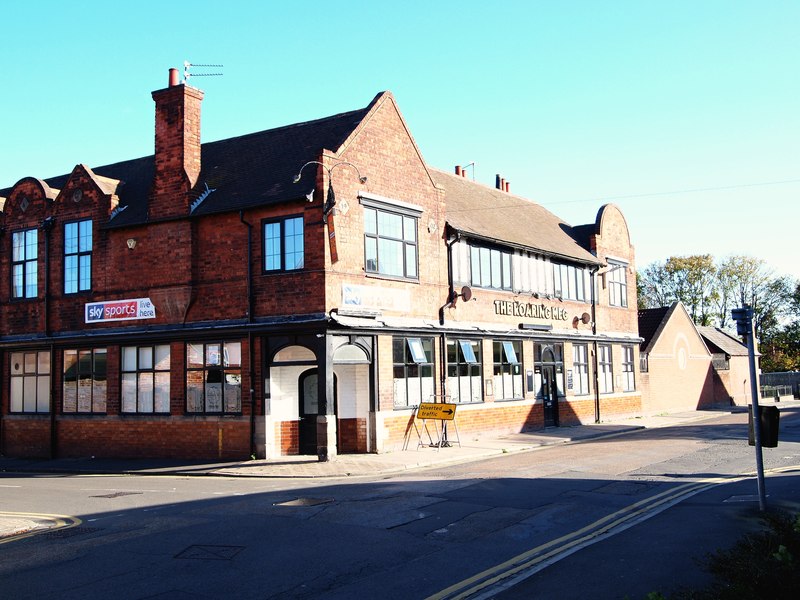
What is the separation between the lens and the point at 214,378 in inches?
883

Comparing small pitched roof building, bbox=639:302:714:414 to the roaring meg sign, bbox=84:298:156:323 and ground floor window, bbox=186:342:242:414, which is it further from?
the roaring meg sign, bbox=84:298:156:323

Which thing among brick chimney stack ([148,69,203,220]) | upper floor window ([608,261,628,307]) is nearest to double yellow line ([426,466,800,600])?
brick chimney stack ([148,69,203,220])

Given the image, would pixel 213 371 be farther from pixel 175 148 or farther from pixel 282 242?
pixel 175 148

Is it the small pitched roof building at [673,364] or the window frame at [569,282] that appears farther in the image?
the small pitched roof building at [673,364]

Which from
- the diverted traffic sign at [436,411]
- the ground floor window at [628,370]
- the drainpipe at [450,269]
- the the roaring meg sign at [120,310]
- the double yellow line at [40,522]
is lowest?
the double yellow line at [40,522]

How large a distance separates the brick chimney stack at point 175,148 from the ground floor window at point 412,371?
7654mm

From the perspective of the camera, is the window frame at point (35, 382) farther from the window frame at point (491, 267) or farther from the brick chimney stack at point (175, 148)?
the window frame at point (491, 267)

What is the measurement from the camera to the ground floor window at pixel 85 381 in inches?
970

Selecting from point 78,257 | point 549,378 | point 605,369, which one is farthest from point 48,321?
point 605,369

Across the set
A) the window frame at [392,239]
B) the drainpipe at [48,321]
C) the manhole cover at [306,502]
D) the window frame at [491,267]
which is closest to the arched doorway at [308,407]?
the window frame at [392,239]

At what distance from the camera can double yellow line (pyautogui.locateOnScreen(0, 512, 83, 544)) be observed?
11.8m

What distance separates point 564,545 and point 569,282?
931 inches

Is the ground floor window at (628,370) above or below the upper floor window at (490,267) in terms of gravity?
below

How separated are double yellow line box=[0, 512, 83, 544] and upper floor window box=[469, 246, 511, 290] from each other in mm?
16425
